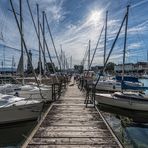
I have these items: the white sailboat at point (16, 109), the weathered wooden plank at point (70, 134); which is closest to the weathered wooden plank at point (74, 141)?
the weathered wooden plank at point (70, 134)

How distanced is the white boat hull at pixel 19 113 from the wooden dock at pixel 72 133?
0.91 metres

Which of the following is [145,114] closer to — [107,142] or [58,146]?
[107,142]

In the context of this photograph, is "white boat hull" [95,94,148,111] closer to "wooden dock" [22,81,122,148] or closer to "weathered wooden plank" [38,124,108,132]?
"wooden dock" [22,81,122,148]

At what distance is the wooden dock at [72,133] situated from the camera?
7.80 metres

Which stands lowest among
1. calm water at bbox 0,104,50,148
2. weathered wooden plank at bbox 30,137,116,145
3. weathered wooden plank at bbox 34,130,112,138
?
calm water at bbox 0,104,50,148

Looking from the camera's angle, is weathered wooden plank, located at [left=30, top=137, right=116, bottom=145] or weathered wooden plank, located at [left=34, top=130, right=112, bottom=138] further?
weathered wooden plank, located at [left=34, top=130, right=112, bottom=138]

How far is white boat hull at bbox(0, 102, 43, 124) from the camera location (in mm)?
12539

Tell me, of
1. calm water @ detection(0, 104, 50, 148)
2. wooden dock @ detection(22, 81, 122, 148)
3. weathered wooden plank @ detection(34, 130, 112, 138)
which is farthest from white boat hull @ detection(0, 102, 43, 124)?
weathered wooden plank @ detection(34, 130, 112, 138)

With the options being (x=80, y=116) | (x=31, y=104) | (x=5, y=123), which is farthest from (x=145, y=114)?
(x=5, y=123)

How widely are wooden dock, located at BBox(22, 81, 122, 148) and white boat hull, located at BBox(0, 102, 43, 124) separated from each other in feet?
2.99

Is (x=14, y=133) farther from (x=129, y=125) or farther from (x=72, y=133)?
(x=129, y=125)

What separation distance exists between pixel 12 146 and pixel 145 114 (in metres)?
10.6

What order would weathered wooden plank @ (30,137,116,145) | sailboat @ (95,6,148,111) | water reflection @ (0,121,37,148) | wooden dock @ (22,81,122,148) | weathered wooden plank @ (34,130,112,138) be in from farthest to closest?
1. sailboat @ (95,6,148,111)
2. water reflection @ (0,121,37,148)
3. weathered wooden plank @ (34,130,112,138)
4. weathered wooden plank @ (30,137,116,145)
5. wooden dock @ (22,81,122,148)

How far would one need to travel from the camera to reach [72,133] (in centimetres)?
909
